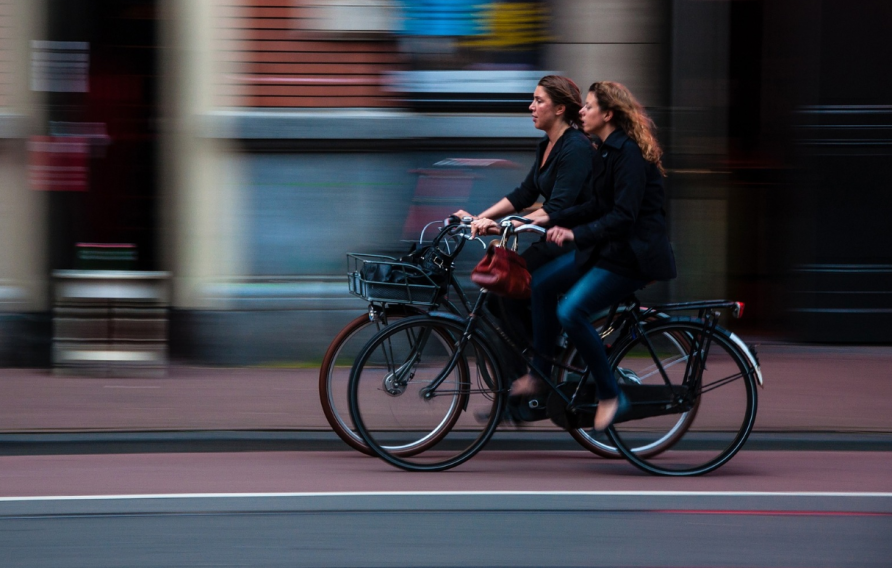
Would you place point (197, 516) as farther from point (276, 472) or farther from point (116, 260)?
point (116, 260)

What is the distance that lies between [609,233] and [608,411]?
0.84m

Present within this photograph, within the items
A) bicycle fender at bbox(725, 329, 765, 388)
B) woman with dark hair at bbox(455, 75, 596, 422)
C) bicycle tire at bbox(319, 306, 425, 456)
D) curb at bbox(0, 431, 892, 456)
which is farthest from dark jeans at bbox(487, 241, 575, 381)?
bicycle fender at bbox(725, 329, 765, 388)

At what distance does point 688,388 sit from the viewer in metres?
5.07

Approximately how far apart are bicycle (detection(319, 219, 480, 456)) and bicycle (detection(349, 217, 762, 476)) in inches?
3.4

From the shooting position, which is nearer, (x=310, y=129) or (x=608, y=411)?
(x=608, y=411)

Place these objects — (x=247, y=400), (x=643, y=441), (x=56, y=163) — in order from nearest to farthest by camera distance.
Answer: (x=643, y=441) → (x=247, y=400) → (x=56, y=163)

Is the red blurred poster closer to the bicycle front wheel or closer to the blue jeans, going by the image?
the blue jeans

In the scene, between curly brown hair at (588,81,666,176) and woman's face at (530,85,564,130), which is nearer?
curly brown hair at (588,81,666,176)

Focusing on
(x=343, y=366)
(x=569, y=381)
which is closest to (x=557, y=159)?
(x=569, y=381)

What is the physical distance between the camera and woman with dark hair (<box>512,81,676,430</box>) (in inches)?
185

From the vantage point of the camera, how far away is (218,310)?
7844 mm

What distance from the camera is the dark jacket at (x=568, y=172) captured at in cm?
490

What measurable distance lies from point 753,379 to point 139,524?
2783 millimetres

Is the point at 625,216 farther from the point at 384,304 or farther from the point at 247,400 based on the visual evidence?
the point at 247,400
